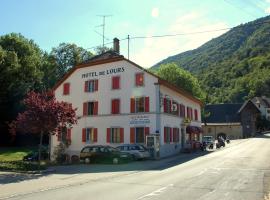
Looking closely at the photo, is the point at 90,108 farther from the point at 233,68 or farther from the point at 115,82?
the point at 233,68

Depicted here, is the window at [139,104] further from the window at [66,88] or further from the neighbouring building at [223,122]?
the neighbouring building at [223,122]

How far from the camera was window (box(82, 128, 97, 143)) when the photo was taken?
129 ft

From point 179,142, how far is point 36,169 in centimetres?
2093

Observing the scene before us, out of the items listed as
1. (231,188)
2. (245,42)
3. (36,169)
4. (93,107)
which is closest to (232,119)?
(245,42)

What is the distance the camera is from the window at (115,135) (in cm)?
3723

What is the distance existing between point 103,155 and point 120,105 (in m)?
8.04

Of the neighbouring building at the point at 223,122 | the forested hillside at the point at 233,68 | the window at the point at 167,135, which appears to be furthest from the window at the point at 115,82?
the forested hillside at the point at 233,68

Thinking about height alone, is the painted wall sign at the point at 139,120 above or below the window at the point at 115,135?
above

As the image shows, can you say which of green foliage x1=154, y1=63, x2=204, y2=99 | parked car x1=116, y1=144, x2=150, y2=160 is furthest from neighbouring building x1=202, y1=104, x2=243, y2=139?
parked car x1=116, y1=144, x2=150, y2=160

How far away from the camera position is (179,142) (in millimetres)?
42094

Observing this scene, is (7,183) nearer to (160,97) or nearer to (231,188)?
(231,188)

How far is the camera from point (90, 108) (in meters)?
40.7

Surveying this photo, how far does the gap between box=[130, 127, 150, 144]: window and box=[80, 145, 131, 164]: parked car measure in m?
4.64

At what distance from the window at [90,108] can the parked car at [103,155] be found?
799 cm
